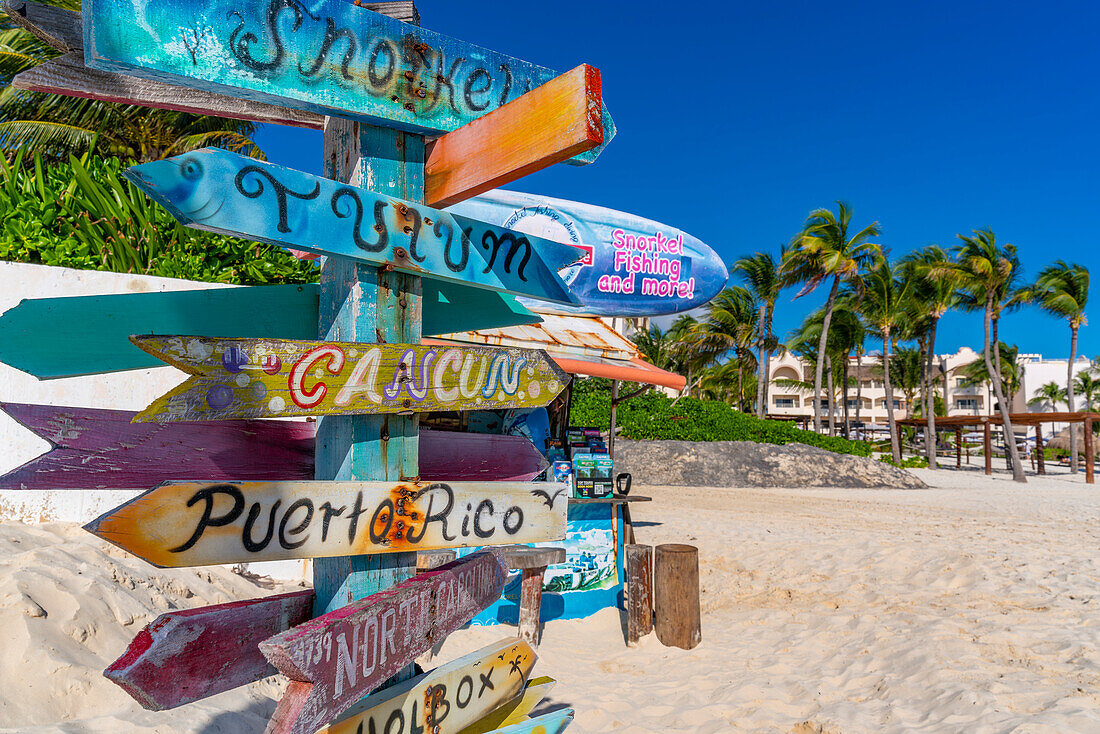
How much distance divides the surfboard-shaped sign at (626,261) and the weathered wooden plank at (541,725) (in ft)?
7.27

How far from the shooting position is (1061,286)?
2697 centimetres

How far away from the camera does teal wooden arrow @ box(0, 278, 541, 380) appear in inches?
58.9

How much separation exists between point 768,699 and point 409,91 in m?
4.26

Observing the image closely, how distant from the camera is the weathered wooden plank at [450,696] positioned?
1.50 metres

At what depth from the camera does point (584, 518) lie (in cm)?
651

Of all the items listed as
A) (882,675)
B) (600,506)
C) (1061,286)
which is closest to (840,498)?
(600,506)

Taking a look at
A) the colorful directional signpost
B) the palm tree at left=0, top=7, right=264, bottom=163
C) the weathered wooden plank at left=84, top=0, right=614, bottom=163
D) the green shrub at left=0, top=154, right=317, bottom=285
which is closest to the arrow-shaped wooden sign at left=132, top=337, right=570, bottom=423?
the colorful directional signpost

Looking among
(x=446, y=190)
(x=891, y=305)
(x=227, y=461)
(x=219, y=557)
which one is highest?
(x=891, y=305)

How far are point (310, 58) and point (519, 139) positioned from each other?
0.55 m

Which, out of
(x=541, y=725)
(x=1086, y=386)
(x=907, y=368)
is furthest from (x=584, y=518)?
(x=1086, y=386)

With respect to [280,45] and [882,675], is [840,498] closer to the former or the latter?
[882,675]

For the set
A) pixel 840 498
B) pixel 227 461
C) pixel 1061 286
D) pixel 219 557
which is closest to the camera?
pixel 219 557

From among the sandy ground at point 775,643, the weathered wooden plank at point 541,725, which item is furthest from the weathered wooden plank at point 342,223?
the sandy ground at point 775,643

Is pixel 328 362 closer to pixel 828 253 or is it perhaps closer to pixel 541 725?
pixel 541 725
